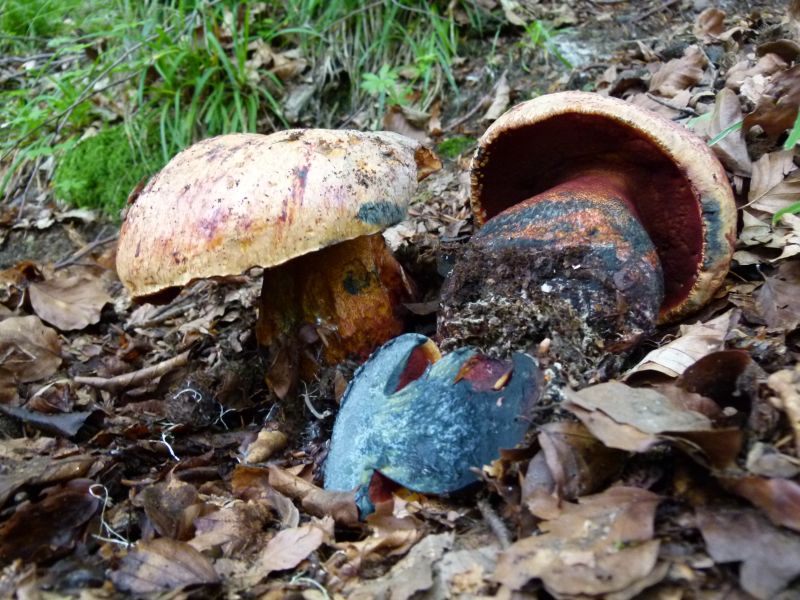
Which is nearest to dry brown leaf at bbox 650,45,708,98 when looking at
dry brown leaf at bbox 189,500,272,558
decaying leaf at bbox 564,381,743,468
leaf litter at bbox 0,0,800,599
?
leaf litter at bbox 0,0,800,599

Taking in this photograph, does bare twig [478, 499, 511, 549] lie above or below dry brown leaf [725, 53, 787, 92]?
below

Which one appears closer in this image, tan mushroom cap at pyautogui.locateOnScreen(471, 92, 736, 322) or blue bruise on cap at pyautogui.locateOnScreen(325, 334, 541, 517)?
blue bruise on cap at pyautogui.locateOnScreen(325, 334, 541, 517)

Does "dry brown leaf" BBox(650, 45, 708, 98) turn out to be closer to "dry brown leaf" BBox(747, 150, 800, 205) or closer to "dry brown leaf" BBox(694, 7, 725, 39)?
"dry brown leaf" BBox(694, 7, 725, 39)

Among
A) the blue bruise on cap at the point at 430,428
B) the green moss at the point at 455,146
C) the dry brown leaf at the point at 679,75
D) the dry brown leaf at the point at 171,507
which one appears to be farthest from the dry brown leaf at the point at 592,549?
the green moss at the point at 455,146

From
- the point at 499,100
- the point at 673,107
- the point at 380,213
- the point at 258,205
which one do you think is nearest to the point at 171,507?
the point at 258,205

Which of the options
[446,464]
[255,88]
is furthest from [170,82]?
[446,464]

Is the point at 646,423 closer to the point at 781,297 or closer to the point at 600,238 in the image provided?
the point at 600,238
